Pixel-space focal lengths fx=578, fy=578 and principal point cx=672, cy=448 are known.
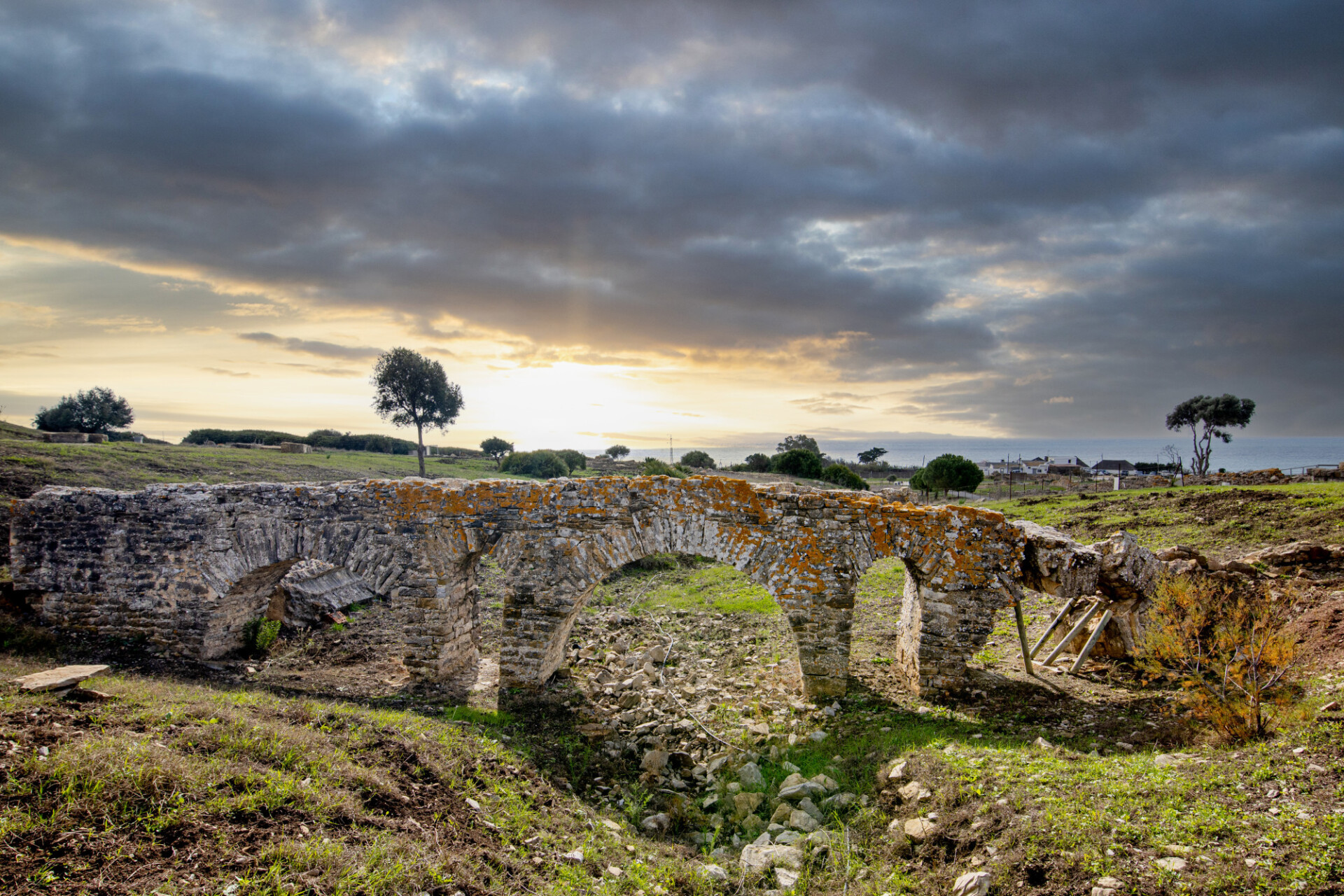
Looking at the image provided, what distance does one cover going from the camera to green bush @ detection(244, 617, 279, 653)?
11531mm

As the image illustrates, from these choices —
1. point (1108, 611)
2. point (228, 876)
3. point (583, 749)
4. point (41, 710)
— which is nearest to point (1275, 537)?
point (1108, 611)

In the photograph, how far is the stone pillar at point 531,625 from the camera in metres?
9.90

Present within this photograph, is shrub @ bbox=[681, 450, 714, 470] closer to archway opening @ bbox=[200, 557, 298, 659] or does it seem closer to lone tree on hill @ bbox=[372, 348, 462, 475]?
lone tree on hill @ bbox=[372, 348, 462, 475]

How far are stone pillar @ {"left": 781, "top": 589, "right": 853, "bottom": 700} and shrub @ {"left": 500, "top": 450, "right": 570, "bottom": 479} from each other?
30964 mm

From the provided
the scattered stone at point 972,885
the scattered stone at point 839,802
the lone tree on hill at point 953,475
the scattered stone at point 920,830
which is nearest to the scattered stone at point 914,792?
the scattered stone at point 920,830

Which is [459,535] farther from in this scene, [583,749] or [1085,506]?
[1085,506]

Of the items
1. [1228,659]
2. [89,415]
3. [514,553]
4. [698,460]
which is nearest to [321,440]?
[89,415]

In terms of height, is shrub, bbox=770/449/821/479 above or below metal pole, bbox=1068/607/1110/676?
above

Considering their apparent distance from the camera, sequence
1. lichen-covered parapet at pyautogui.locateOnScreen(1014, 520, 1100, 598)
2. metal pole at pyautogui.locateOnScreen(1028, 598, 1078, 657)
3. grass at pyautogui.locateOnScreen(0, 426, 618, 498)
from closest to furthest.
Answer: lichen-covered parapet at pyautogui.locateOnScreen(1014, 520, 1100, 598)
metal pole at pyautogui.locateOnScreen(1028, 598, 1078, 657)
grass at pyautogui.locateOnScreen(0, 426, 618, 498)

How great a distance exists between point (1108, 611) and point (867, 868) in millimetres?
7045

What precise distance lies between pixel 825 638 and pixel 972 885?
475 centimetres

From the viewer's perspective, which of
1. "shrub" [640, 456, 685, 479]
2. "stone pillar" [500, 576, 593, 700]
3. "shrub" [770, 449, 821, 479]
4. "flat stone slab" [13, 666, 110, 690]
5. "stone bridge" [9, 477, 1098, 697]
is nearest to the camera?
"flat stone slab" [13, 666, 110, 690]

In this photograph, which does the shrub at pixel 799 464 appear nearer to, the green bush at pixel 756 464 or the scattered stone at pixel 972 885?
the green bush at pixel 756 464

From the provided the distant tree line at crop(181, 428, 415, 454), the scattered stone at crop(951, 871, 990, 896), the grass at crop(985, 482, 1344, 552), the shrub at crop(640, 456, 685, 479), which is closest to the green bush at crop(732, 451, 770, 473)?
the shrub at crop(640, 456, 685, 479)
